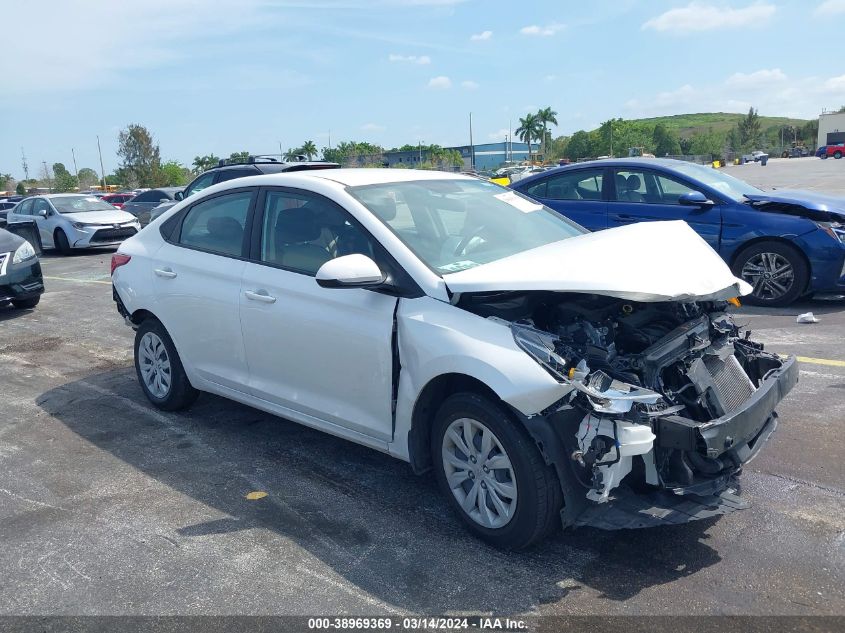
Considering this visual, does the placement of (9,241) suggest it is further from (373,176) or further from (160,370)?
(373,176)

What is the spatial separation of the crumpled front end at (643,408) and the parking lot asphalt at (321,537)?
0.91 ft

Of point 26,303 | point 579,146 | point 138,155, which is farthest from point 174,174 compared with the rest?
point 26,303

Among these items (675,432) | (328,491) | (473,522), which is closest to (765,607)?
(675,432)

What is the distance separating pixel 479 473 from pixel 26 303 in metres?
8.96

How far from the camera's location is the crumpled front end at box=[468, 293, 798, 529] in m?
3.13

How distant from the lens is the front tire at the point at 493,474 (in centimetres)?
327

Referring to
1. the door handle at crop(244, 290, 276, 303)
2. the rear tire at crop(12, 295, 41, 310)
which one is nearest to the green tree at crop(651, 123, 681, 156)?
the rear tire at crop(12, 295, 41, 310)

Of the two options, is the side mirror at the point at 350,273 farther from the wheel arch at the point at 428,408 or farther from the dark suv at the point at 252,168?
the dark suv at the point at 252,168

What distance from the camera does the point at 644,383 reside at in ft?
11.1

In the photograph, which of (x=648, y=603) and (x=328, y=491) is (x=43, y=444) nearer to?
(x=328, y=491)

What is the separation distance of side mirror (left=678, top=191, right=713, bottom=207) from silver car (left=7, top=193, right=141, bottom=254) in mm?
13151

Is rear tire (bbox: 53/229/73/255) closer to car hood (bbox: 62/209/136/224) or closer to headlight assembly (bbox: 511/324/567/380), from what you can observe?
car hood (bbox: 62/209/136/224)

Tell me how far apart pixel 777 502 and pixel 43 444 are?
15.2 ft

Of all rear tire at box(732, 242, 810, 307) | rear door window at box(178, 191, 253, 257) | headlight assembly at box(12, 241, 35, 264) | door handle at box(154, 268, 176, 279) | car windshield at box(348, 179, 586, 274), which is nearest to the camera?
car windshield at box(348, 179, 586, 274)
